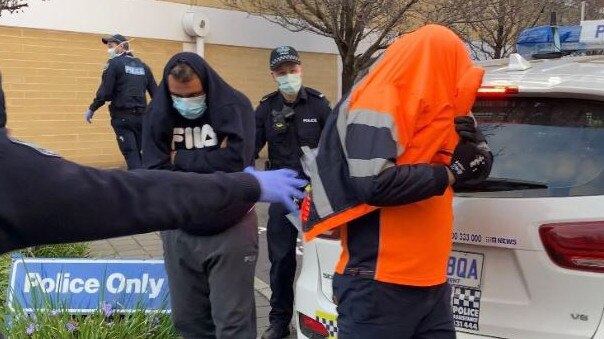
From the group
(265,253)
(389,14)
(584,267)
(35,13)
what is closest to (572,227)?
(584,267)

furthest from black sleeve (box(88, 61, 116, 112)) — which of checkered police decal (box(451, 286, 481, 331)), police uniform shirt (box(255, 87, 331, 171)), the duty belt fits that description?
checkered police decal (box(451, 286, 481, 331))

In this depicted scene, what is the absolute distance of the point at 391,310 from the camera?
8.03 feet

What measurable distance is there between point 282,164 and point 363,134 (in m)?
2.23

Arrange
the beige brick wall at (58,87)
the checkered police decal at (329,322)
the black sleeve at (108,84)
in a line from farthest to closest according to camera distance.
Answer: the beige brick wall at (58,87)
the black sleeve at (108,84)
the checkered police decal at (329,322)

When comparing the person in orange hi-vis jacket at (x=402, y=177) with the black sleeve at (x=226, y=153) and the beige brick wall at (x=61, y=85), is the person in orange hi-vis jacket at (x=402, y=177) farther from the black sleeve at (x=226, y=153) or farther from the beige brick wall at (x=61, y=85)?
the beige brick wall at (x=61, y=85)

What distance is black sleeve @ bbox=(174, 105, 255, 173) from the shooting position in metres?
3.32

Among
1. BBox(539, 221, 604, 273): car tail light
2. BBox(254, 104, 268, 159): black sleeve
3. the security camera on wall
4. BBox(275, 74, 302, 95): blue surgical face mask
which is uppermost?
the security camera on wall

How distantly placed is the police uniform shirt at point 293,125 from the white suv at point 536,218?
171 centimetres

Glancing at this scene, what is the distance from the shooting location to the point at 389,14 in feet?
35.8

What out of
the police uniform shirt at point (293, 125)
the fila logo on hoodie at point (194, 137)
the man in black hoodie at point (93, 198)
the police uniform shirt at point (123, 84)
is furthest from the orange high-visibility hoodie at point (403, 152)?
the police uniform shirt at point (123, 84)

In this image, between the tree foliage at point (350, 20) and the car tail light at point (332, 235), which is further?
the tree foliage at point (350, 20)

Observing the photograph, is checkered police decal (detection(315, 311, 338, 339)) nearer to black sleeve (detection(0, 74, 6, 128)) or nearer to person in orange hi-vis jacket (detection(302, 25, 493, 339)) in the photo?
person in orange hi-vis jacket (detection(302, 25, 493, 339))

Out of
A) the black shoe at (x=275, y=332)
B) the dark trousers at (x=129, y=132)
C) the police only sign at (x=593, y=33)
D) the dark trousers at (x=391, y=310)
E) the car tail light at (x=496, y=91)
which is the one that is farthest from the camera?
the dark trousers at (x=129, y=132)

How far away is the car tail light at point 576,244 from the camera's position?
2.52 metres
